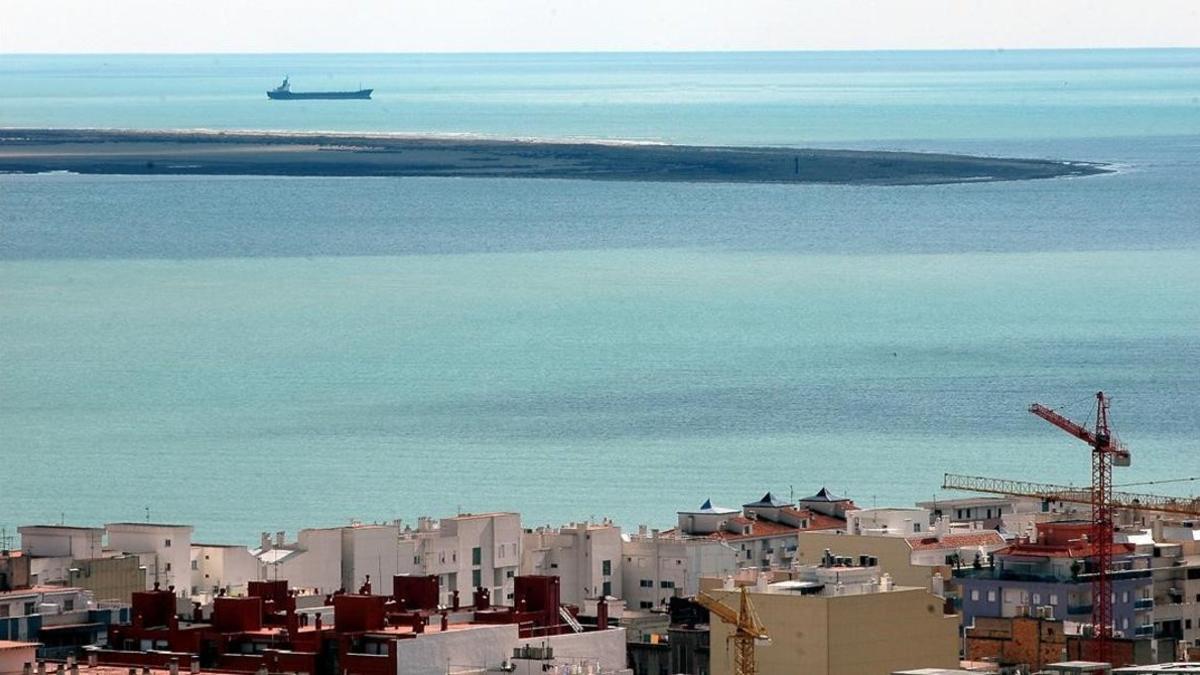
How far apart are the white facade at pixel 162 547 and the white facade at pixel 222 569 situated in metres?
0.19

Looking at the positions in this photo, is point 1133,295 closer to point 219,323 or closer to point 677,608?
point 219,323

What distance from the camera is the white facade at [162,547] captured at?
4847cm

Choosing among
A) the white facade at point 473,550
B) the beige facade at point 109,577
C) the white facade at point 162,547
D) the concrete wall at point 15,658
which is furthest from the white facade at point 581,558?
the concrete wall at point 15,658

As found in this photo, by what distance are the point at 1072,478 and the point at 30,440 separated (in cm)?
2753

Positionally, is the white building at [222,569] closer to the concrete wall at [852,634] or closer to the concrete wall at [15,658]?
the concrete wall at [852,634]

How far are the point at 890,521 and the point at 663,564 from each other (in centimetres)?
328

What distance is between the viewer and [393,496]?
7256 centimetres

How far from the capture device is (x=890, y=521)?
51.7 meters

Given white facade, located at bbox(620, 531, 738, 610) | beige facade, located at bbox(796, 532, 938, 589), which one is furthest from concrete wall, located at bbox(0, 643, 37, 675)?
white facade, located at bbox(620, 531, 738, 610)

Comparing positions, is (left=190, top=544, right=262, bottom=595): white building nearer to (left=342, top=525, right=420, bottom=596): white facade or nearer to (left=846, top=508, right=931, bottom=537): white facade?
(left=342, top=525, right=420, bottom=596): white facade

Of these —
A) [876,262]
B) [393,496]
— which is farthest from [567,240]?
[393,496]

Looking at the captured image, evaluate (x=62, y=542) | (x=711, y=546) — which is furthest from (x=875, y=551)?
(x=62, y=542)

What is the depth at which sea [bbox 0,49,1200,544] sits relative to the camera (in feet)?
247

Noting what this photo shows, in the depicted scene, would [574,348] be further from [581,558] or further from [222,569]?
[222,569]
